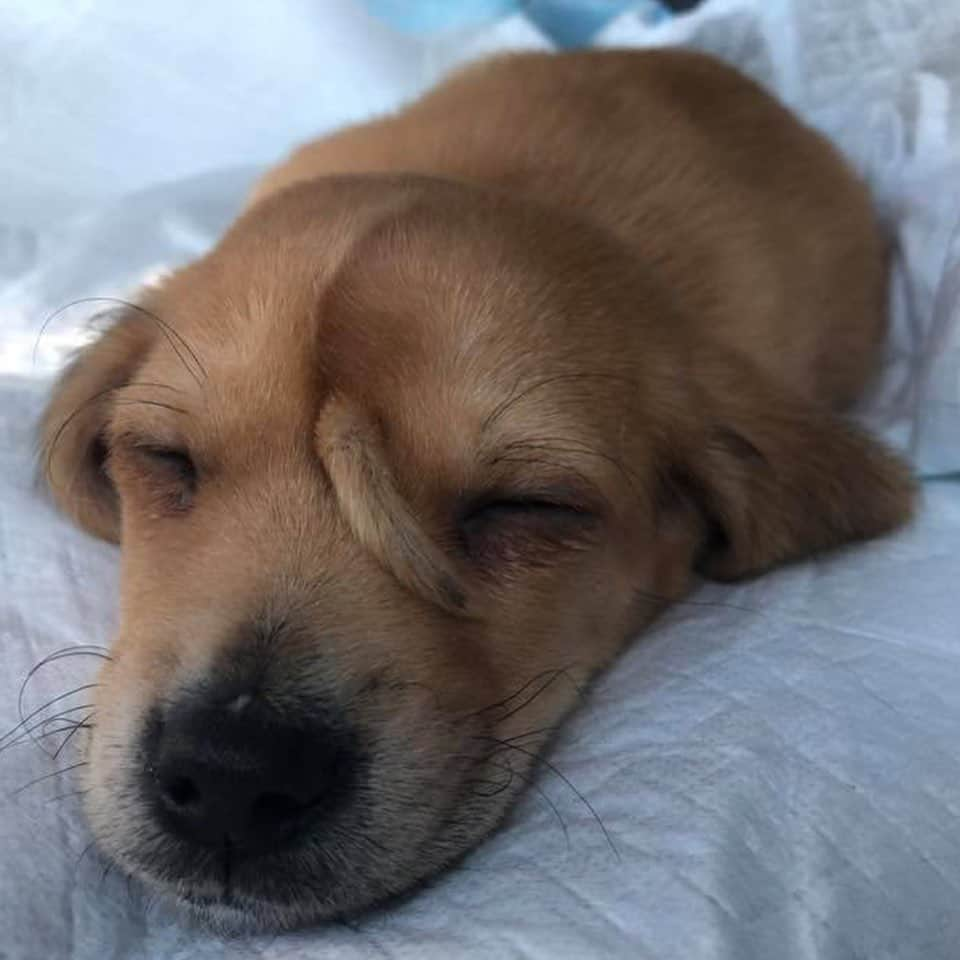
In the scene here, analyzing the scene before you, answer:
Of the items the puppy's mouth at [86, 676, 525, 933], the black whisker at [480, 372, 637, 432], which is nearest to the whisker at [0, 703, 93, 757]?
the puppy's mouth at [86, 676, 525, 933]

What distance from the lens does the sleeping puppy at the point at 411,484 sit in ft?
4.62

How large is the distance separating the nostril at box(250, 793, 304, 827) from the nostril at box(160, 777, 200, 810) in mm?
69

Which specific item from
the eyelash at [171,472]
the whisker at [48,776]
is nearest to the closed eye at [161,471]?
the eyelash at [171,472]

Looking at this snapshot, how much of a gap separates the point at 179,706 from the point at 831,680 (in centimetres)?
83

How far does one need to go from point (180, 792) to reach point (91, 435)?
0.94 m

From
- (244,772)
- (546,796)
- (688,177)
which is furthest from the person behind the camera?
(688,177)

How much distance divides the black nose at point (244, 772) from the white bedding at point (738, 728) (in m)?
0.14

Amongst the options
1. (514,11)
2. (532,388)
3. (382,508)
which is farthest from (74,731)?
(514,11)

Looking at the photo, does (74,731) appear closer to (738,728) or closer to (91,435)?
(91,435)

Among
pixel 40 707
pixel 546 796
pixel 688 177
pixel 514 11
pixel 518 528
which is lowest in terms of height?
pixel 546 796

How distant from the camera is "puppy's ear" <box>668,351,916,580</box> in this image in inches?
79.4

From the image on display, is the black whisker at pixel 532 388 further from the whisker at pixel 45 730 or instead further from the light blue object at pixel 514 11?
the light blue object at pixel 514 11

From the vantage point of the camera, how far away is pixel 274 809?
4.42ft

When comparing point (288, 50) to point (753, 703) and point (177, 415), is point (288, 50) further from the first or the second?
point (753, 703)
